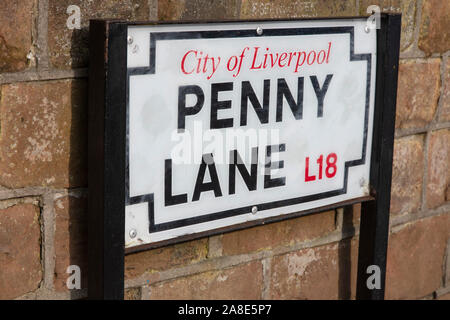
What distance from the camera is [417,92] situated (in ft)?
5.54

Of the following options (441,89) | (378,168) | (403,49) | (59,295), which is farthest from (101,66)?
(441,89)

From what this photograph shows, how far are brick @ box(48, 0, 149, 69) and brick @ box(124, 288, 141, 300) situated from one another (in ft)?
1.32

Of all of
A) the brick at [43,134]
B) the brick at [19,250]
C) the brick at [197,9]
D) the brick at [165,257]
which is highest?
the brick at [197,9]

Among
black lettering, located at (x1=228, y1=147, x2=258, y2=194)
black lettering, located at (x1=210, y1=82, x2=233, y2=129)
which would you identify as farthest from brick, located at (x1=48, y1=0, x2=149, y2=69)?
black lettering, located at (x1=228, y1=147, x2=258, y2=194)

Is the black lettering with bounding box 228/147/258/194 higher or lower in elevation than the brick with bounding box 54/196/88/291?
higher

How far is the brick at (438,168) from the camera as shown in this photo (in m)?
1.77

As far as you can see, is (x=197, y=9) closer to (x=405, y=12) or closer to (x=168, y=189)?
(x=168, y=189)

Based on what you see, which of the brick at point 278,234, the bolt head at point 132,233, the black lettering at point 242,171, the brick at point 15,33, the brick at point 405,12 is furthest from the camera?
the brick at point 405,12

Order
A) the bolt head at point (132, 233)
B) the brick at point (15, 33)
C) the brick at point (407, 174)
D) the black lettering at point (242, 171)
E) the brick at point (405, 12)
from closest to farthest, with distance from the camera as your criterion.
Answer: the brick at point (15, 33) < the bolt head at point (132, 233) < the black lettering at point (242, 171) < the brick at point (405, 12) < the brick at point (407, 174)

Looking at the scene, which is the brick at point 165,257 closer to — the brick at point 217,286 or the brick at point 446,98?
the brick at point 217,286

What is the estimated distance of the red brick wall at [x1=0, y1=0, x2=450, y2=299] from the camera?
1119mm

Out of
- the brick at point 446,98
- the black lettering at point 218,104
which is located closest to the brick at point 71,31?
the black lettering at point 218,104

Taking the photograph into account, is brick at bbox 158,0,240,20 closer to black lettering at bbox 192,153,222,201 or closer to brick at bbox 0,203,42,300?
black lettering at bbox 192,153,222,201

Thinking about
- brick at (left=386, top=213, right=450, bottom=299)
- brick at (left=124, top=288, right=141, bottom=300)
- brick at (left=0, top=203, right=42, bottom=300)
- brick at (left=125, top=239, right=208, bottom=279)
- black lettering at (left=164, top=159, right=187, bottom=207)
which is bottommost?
brick at (left=386, top=213, right=450, bottom=299)
